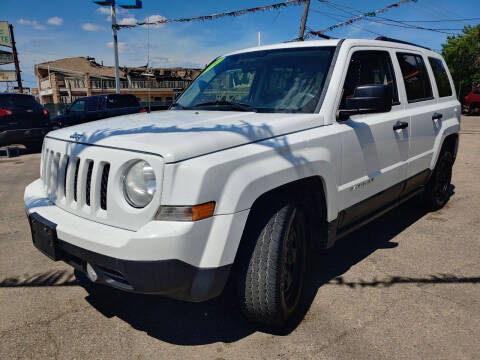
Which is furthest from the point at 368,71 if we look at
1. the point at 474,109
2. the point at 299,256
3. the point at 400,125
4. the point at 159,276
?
the point at 474,109

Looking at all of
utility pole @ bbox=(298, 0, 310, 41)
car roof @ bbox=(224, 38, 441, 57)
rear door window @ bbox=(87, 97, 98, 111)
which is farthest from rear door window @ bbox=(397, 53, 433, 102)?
utility pole @ bbox=(298, 0, 310, 41)

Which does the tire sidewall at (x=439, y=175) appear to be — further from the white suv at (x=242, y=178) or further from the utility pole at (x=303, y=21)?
the utility pole at (x=303, y=21)

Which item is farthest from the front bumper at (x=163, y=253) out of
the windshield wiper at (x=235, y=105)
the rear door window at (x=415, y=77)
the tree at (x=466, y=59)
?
the tree at (x=466, y=59)

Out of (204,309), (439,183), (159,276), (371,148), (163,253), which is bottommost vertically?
(204,309)

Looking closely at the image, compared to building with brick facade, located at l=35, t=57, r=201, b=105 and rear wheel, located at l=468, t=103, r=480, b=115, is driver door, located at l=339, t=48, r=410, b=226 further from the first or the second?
building with brick facade, located at l=35, t=57, r=201, b=105

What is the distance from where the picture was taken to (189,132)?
2.16 meters

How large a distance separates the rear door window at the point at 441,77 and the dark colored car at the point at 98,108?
27.8 feet

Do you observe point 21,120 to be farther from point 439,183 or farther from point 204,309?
point 439,183

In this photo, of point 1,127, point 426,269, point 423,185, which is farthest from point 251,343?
point 1,127

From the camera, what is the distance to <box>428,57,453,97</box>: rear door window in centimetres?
426

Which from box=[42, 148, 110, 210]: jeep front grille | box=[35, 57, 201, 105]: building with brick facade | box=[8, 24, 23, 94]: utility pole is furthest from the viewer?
box=[35, 57, 201, 105]: building with brick facade

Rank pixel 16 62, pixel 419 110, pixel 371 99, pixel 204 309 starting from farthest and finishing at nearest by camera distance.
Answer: pixel 16 62
pixel 419 110
pixel 204 309
pixel 371 99

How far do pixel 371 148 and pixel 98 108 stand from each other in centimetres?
1028

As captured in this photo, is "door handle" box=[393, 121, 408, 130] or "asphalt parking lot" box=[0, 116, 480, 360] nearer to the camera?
"asphalt parking lot" box=[0, 116, 480, 360]
